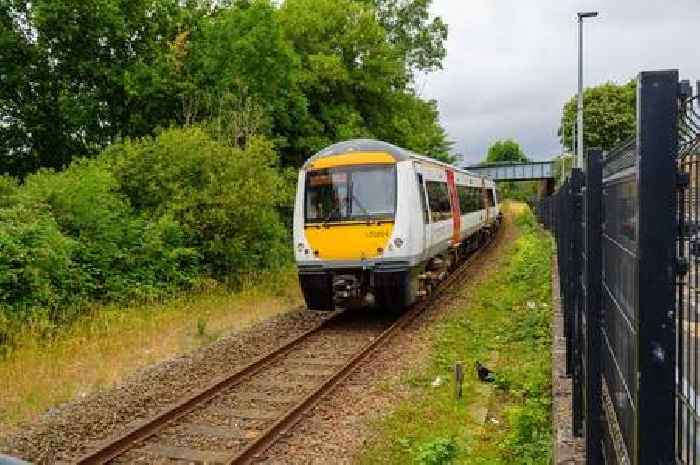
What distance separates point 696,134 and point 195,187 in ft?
47.6

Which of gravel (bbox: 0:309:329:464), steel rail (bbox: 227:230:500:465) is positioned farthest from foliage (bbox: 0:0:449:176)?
gravel (bbox: 0:309:329:464)

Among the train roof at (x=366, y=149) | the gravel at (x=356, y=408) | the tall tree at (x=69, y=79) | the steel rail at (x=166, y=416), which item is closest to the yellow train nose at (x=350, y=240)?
the train roof at (x=366, y=149)

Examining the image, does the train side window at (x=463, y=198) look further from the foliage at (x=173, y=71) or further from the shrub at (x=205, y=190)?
the foliage at (x=173, y=71)

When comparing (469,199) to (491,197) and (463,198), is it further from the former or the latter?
(491,197)

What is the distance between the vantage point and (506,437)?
647 cm

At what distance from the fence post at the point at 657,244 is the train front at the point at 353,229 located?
9945 mm

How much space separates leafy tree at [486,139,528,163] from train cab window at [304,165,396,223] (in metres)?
116

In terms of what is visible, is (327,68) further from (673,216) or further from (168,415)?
(673,216)

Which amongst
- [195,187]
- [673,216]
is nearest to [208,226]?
[195,187]

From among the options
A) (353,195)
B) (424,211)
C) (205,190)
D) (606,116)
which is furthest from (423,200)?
(606,116)

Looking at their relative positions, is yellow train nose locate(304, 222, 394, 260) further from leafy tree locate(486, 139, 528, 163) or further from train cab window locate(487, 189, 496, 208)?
leafy tree locate(486, 139, 528, 163)

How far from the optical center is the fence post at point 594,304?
151 inches

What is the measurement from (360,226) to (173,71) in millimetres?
15320

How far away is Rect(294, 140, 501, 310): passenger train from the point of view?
39.3 ft
